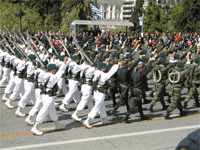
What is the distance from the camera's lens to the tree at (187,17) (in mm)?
53094

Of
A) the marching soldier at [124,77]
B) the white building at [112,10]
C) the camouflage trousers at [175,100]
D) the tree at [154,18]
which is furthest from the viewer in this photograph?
the white building at [112,10]

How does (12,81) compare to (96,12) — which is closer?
(12,81)

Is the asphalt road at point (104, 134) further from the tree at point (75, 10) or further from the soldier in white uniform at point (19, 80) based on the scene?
the tree at point (75, 10)

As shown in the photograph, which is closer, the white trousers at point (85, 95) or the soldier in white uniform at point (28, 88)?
the white trousers at point (85, 95)

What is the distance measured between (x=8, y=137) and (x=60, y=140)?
1471 millimetres

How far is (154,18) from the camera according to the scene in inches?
2119

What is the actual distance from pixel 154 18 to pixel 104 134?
47759mm

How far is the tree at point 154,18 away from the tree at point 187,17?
8.46 feet

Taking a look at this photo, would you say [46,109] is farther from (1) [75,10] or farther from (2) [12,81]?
(1) [75,10]

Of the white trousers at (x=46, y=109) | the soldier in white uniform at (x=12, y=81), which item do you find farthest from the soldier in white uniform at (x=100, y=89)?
the soldier in white uniform at (x=12, y=81)

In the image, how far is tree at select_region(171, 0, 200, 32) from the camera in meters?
53.1

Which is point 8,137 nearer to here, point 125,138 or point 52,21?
point 125,138

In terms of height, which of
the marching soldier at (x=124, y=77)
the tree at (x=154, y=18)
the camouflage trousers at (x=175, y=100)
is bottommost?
the camouflage trousers at (x=175, y=100)

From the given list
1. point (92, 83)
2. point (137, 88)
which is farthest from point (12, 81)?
point (137, 88)
